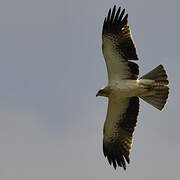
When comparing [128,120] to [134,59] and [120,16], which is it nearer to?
[134,59]

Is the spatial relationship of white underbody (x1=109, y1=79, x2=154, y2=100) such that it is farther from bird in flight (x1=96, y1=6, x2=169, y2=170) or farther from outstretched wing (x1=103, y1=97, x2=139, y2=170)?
outstretched wing (x1=103, y1=97, x2=139, y2=170)

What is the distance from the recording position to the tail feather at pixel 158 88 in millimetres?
13594

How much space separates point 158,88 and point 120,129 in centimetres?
163

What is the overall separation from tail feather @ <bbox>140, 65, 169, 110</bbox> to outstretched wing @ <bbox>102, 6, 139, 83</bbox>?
44 cm

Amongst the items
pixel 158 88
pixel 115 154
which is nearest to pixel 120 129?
pixel 115 154

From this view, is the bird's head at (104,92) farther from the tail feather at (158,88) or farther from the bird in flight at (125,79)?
the tail feather at (158,88)

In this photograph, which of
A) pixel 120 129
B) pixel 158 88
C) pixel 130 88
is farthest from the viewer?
pixel 120 129

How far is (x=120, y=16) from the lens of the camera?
13852 millimetres

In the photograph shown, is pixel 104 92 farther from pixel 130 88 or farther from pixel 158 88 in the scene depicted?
pixel 158 88

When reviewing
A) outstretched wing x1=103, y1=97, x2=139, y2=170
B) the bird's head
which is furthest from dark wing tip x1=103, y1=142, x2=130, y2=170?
the bird's head

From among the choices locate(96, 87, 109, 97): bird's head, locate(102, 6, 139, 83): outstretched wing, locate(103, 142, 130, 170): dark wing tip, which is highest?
locate(102, 6, 139, 83): outstretched wing

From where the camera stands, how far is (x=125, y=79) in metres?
13.8

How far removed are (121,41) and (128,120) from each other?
2.14 m

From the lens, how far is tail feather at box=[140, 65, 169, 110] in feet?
44.6
